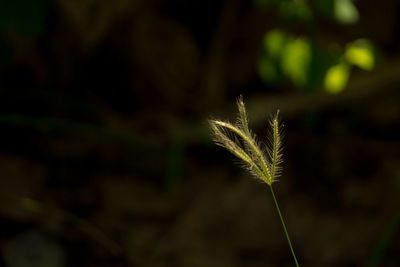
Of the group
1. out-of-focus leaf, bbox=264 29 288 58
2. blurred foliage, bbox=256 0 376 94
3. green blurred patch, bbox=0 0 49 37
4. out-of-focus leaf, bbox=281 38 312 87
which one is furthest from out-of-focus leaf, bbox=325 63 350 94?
green blurred patch, bbox=0 0 49 37

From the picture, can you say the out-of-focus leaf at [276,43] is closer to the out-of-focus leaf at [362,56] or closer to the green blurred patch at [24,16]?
the out-of-focus leaf at [362,56]

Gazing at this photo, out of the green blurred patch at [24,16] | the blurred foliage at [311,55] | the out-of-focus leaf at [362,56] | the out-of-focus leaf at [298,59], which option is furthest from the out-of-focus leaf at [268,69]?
the green blurred patch at [24,16]

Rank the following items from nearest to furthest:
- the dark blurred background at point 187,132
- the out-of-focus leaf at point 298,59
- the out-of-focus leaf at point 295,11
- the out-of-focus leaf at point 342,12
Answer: the out-of-focus leaf at point 342,12 → the out-of-focus leaf at point 298,59 → the out-of-focus leaf at point 295,11 → the dark blurred background at point 187,132

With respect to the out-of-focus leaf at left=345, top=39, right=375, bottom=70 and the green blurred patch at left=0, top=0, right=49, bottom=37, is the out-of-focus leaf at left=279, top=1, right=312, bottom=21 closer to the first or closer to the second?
the out-of-focus leaf at left=345, top=39, right=375, bottom=70

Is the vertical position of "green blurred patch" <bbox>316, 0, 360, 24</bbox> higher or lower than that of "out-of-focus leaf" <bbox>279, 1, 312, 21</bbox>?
lower

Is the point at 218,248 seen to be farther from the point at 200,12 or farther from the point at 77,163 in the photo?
the point at 200,12

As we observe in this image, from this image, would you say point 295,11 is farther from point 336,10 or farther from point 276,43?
point 336,10

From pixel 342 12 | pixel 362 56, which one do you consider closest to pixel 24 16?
pixel 342 12

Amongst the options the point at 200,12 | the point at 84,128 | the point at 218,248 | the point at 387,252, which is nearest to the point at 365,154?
the point at 387,252
